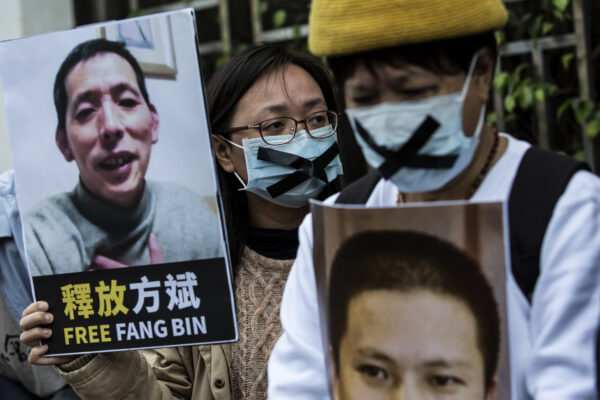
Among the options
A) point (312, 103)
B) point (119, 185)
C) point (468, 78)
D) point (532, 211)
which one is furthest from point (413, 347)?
→ point (312, 103)

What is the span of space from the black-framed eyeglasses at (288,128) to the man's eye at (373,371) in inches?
41.6

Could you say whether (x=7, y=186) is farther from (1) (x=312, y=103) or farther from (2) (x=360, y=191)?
(2) (x=360, y=191)

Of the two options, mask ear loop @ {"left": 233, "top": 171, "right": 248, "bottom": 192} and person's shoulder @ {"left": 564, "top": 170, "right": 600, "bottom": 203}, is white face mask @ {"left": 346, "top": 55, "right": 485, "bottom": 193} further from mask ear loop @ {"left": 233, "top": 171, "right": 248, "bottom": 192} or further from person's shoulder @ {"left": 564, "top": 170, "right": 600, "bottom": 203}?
mask ear loop @ {"left": 233, "top": 171, "right": 248, "bottom": 192}

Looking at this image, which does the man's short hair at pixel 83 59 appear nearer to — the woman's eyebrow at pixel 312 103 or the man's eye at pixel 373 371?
the woman's eyebrow at pixel 312 103

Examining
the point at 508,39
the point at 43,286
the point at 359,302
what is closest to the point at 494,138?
the point at 359,302

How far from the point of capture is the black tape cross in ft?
Answer: 7.78

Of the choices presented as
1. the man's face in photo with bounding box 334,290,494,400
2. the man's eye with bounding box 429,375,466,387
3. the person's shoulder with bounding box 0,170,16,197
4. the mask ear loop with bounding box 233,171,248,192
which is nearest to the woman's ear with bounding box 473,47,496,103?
the man's face in photo with bounding box 334,290,494,400

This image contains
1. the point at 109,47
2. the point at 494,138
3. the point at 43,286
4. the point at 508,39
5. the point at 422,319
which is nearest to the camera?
the point at 422,319

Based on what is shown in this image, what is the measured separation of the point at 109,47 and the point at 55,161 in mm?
329

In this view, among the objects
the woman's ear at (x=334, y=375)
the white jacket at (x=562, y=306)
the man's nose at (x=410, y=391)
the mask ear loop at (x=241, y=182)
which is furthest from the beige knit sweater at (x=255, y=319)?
the white jacket at (x=562, y=306)

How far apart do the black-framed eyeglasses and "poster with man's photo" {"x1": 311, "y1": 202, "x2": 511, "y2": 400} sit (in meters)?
0.95

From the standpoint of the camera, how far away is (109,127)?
2.04m

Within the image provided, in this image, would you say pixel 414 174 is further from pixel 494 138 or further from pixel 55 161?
pixel 55 161

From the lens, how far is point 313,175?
2363mm
